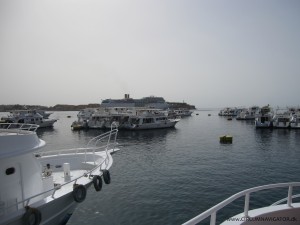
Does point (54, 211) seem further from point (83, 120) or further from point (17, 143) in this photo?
point (83, 120)

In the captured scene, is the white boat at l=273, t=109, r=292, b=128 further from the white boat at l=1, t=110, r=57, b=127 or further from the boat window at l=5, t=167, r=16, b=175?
the boat window at l=5, t=167, r=16, b=175

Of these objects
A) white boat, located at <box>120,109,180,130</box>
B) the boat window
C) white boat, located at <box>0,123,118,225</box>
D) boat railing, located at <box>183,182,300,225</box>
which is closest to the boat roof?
white boat, located at <box>0,123,118,225</box>

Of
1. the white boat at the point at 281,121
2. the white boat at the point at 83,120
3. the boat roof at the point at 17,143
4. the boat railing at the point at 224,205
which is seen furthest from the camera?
the white boat at the point at 83,120

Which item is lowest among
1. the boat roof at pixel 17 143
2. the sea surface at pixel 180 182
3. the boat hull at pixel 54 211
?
the sea surface at pixel 180 182

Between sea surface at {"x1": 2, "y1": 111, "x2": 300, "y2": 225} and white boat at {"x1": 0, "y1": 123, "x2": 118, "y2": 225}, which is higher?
white boat at {"x1": 0, "y1": 123, "x2": 118, "y2": 225}

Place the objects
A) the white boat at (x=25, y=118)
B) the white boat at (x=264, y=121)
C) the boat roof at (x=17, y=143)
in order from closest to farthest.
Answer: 1. the boat roof at (x=17, y=143)
2. the white boat at (x=264, y=121)
3. the white boat at (x=25, y=118)

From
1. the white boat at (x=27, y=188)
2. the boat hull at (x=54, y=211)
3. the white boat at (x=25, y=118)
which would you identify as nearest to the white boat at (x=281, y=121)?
the white boat at (x=27, y=188)

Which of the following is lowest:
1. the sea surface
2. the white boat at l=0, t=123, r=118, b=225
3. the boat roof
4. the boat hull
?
the sea surface

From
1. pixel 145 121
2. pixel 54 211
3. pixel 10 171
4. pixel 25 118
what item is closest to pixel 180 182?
pixel 54 211

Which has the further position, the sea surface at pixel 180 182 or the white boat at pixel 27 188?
the sea surface at pixel 180 182

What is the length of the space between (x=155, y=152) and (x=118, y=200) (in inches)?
833

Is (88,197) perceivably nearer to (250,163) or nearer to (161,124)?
(250,163)

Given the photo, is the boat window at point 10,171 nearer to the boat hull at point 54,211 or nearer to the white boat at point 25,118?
the boat hull at point 54,211

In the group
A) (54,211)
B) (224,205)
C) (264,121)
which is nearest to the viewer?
(224,205)
